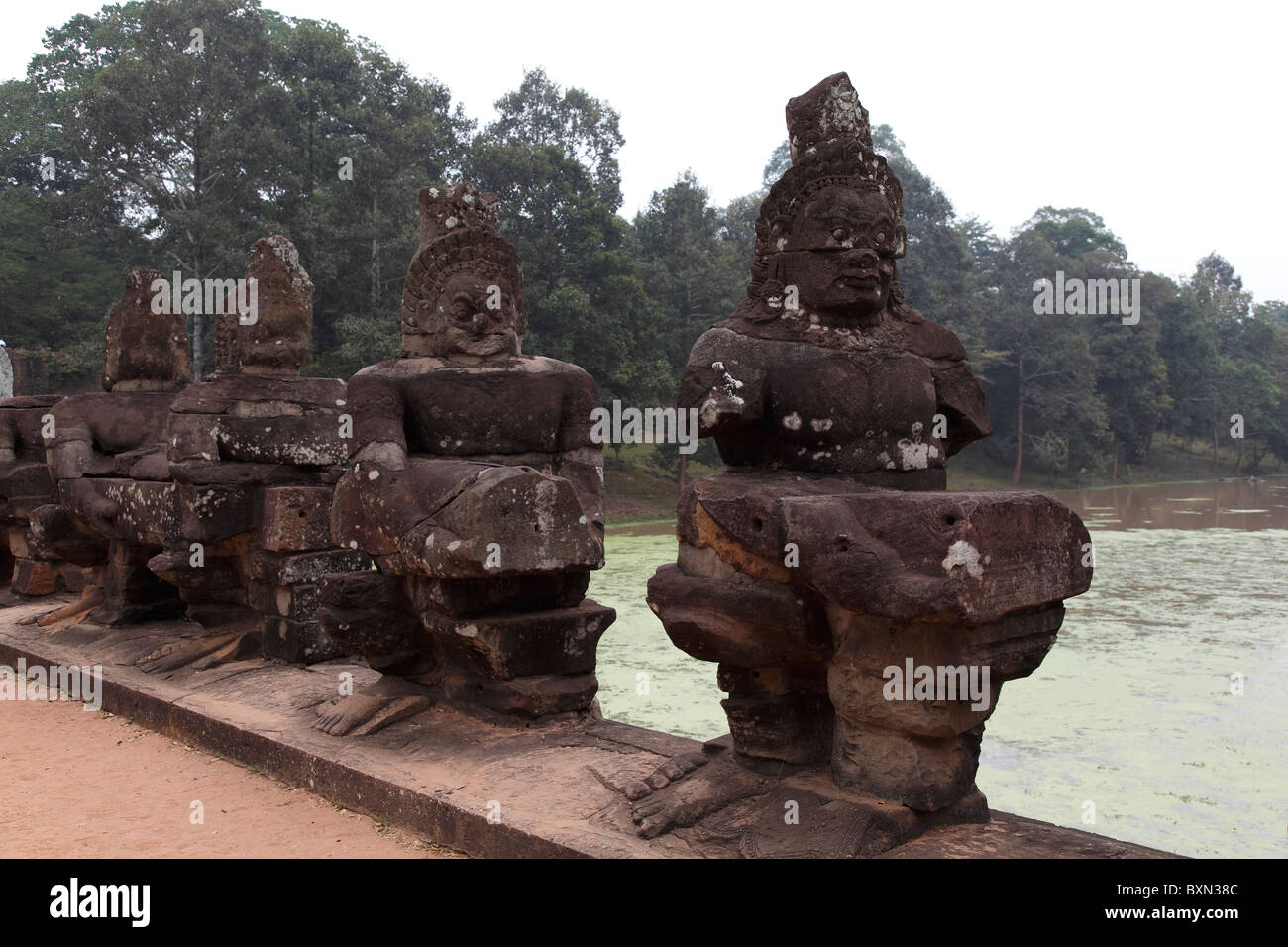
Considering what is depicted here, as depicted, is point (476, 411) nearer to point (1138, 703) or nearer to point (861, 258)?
point (861, 258)

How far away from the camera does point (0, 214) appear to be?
2356cm

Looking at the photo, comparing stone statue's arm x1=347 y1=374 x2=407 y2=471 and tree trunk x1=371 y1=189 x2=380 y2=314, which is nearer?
stone statue's arm x1=347 y1=374 x2=407 y2=471

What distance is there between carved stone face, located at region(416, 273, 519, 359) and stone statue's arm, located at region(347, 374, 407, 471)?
32 cm

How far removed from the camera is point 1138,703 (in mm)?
6930

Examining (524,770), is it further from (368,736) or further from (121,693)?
Answer: (121,693)

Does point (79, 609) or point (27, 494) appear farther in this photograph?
point (27, 494)

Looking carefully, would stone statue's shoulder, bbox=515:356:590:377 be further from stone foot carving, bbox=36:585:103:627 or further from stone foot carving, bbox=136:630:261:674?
stone foot carving, bbox=36:585:103:627

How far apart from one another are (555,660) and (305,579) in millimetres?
1913

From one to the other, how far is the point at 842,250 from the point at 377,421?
2.07 m

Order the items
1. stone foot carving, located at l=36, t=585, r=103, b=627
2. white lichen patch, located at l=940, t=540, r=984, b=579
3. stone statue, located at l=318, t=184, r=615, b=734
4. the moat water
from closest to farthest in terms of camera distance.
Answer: white lichen patch, located at l=940, t=540, r=984, b=579
stone statue, located at l=318, t=184, r=615, b=734
the moat water
stone foot carving, located at l=36, t=585, r=103, b=627

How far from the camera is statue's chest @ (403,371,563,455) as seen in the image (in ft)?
15.0

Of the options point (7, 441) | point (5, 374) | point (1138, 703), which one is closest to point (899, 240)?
point (1138, 703)

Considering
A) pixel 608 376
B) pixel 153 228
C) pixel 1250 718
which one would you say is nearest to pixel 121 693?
pixel 1250 718
